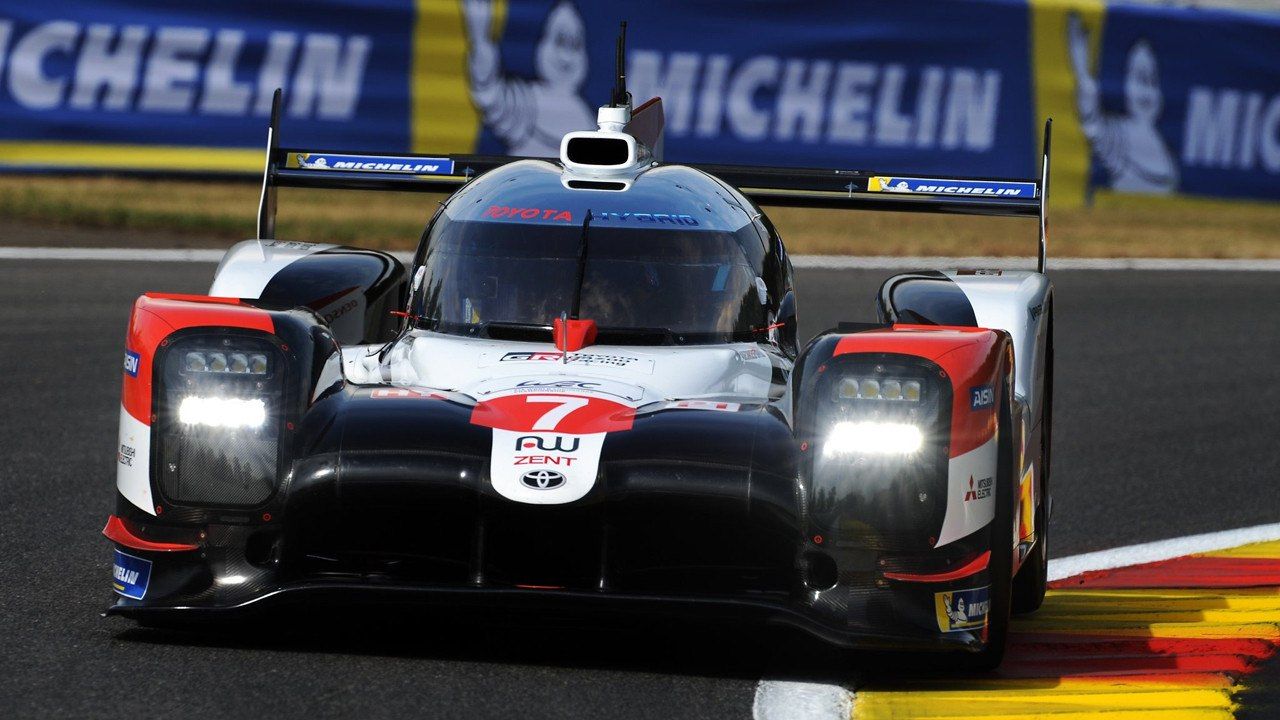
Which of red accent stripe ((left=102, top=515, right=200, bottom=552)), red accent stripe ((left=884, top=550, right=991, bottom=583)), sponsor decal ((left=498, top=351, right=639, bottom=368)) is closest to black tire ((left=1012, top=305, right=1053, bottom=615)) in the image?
red accent stripe ((left=884, top=550, right=991, bottom=583))

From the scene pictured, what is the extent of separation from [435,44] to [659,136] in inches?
350

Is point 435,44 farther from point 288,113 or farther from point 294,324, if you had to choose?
point 294,324

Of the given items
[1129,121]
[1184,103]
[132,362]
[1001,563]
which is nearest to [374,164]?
[132,362]

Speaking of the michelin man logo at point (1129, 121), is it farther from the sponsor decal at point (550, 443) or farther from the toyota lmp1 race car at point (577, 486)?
the sponsor decal at point (550, 443)

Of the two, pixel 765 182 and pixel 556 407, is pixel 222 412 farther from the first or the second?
pixel 765 182

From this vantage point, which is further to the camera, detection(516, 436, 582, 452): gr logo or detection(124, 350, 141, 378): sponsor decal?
detection(124, 350, 141, 378): sponsor decal

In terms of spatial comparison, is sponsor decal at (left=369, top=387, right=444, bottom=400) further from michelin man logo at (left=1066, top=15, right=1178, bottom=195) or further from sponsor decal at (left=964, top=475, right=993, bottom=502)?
michelin man logo at (left=1066, top=15, right=1178, bottom=195)

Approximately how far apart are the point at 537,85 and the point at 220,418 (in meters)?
12.0

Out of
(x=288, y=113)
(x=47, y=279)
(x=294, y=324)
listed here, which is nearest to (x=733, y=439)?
(x=294, y=324)

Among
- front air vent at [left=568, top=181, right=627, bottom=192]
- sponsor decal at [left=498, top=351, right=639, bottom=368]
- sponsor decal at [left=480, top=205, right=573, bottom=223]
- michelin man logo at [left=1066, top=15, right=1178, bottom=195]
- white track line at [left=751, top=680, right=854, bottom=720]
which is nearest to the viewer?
white track line at [left=751, top=680, right=854, bottom=720]

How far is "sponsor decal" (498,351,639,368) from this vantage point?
207 inches

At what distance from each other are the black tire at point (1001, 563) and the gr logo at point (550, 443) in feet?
3.29

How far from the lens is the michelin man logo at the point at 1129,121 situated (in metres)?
17.1

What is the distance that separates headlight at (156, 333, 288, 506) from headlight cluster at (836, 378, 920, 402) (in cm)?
133
